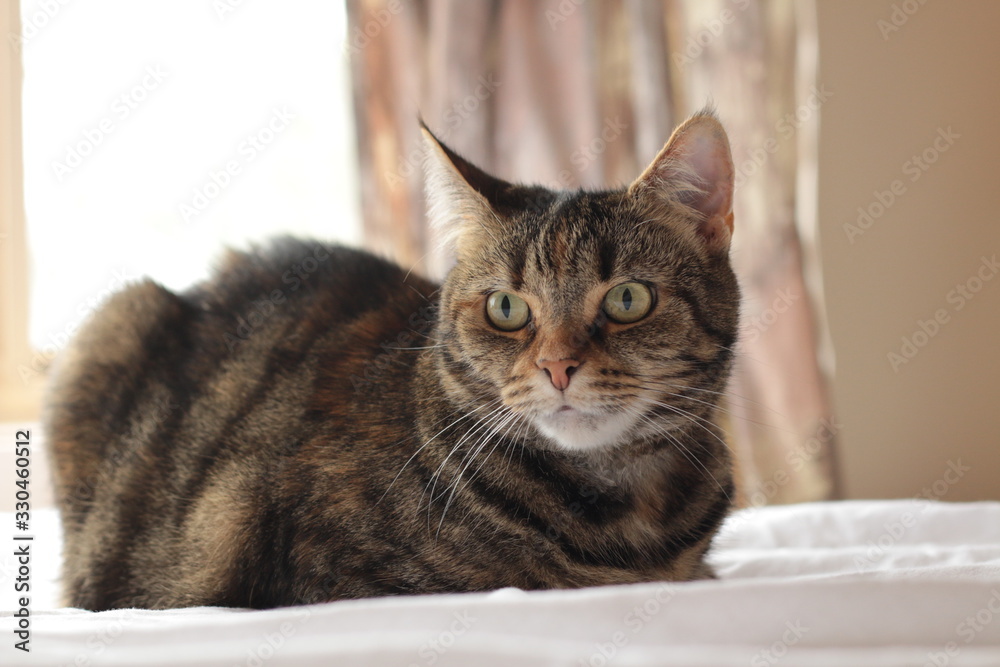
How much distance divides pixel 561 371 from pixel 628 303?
0.15m

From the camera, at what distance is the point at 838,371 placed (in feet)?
8.54

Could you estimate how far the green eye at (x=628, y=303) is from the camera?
101cm

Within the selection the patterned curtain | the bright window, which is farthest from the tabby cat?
the bright window

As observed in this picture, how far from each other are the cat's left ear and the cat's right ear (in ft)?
0.70

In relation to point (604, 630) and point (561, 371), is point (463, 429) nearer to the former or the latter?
point (561, 371)

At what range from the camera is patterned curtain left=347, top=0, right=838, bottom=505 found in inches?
92.8

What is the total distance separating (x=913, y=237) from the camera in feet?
8.31

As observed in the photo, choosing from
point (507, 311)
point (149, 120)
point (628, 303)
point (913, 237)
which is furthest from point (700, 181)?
point (149, 120)

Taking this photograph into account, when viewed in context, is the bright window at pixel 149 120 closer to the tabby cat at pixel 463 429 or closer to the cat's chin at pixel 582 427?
the tabby cat at pixel 463 429

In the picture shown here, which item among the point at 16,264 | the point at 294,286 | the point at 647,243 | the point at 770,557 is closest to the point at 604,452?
the point at 647,243

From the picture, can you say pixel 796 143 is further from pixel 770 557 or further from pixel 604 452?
pixel 604 452

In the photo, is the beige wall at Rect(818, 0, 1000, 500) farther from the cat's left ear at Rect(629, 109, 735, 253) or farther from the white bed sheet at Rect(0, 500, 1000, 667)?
the white bed sheet at Rect(0, 500, 1000, 667)

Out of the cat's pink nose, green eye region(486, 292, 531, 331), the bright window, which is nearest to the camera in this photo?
the cat's pink nose

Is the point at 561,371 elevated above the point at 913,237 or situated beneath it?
elevated above
